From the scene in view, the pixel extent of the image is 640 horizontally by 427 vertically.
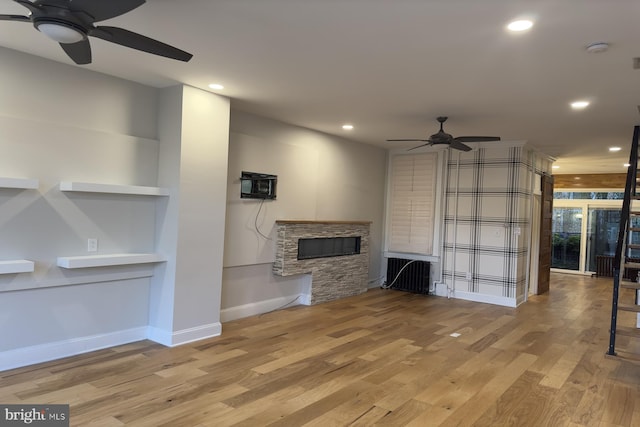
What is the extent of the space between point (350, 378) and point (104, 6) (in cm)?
300

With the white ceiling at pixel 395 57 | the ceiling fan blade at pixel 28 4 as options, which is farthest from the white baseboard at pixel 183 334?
the ceiling fan blade at pixel 28 4

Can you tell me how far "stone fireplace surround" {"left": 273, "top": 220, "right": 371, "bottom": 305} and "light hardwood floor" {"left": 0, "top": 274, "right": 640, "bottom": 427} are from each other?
743 mm

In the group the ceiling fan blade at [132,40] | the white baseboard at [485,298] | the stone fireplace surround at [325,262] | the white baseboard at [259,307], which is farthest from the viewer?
the white baseboard at [485,298]

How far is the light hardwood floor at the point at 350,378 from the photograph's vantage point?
114 inches

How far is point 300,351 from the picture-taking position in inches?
163

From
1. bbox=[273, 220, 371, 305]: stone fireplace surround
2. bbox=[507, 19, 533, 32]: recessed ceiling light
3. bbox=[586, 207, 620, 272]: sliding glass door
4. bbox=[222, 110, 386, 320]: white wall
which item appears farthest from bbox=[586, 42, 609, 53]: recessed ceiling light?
bbox=[586, 207, 620, 272]: sliding glass door

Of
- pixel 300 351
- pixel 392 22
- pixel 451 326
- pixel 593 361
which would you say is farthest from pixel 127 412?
pixel 593 361

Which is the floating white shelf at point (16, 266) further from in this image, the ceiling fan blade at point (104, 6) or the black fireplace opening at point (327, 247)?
the black fireplace opening at point (327, 247)

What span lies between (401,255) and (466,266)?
1.16m

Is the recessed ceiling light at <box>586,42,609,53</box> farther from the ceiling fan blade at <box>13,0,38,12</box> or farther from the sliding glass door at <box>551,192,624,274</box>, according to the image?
the sliding glass door at <box>551,192,624,274</box>

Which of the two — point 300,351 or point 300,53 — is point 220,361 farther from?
point 300,53

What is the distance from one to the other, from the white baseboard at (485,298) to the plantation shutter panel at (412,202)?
829mm

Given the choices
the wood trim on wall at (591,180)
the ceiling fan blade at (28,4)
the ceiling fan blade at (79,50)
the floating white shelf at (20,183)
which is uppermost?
the wood trim on wall at (591,180)

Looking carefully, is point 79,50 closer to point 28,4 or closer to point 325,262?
point 28,4
